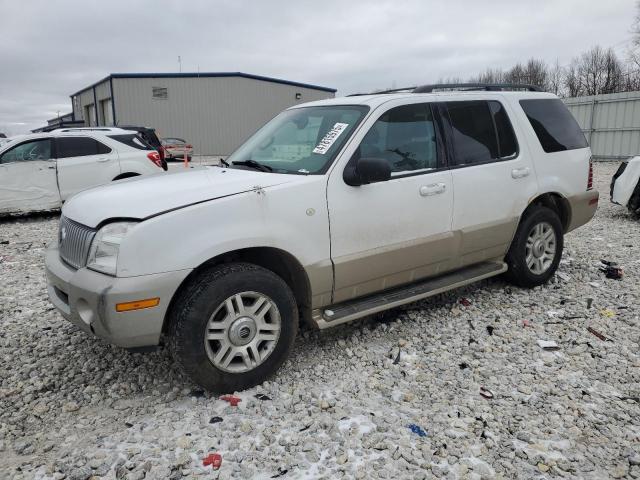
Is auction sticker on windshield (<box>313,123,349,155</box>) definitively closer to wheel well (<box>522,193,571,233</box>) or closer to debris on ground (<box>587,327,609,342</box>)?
wheel well (<box>522,193,571,233</box>)

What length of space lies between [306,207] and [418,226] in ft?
3.38

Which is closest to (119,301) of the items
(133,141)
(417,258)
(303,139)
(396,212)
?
(303,139)

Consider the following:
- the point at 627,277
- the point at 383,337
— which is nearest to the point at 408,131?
the point at 383,337

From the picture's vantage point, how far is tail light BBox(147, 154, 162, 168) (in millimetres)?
10438

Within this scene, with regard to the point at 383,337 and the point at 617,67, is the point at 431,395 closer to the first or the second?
the point at 383,337

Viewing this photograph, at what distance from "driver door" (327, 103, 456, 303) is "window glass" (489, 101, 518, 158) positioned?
0.80 m

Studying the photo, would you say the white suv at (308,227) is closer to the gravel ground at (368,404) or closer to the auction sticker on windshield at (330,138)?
the auction sticker on windshield at (330,138)

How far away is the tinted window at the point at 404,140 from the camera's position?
390 centimetres

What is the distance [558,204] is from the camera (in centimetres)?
541

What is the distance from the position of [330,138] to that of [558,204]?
9.44ft

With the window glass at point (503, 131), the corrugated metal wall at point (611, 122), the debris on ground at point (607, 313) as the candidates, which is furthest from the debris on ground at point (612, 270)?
the corrugated metal wall at point (611, 122)

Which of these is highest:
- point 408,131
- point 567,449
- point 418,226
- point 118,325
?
point 408,131

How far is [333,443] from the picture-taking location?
2.91m

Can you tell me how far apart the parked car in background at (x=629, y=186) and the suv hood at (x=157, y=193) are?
297 inches
